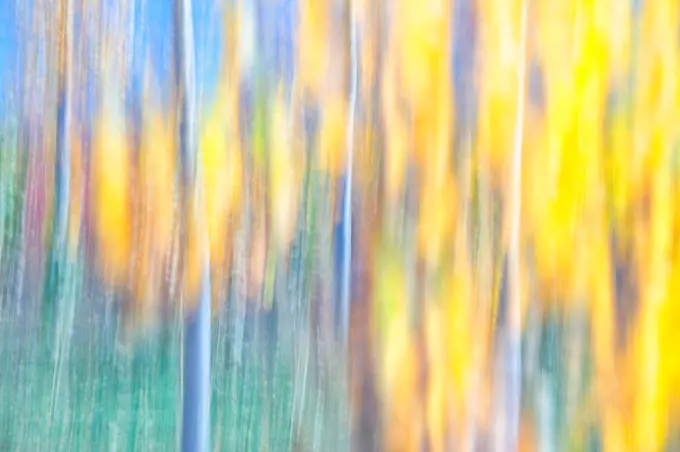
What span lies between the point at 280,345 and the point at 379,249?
0.15 m

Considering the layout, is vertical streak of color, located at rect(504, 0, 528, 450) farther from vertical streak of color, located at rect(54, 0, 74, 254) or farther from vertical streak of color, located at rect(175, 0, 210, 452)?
vertical streak of color, located at rect(54, 0, 74, 254)

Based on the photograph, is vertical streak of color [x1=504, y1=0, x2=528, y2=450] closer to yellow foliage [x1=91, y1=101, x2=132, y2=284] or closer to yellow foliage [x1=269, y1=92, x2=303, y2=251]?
yellow foliage [x1=269, y1=92, x2=303, y2=251]

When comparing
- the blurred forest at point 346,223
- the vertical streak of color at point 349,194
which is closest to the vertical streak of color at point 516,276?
the blurred forest at point 346,223

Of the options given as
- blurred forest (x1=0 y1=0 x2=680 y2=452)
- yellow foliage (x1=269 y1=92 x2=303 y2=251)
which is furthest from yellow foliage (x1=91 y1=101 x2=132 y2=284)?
yellow foliage (x1=269 y1=92 x2=303 y2=251)

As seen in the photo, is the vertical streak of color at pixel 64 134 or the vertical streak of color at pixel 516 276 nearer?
the vertical streak of color at pixel 64 134

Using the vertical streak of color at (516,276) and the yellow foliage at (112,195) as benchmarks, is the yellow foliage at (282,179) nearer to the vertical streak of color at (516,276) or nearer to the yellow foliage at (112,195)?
the yellow foliage at (112,195)

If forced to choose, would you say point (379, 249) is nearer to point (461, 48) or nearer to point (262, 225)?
point (262, 225)

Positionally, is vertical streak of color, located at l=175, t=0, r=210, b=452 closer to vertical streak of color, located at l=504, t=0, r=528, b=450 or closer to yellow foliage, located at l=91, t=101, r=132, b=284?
yellow foliage, located at l=91, t=101, r=132, b=284

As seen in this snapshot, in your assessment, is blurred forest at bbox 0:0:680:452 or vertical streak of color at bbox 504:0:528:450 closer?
blurred forest at bbox 0:0:680:452

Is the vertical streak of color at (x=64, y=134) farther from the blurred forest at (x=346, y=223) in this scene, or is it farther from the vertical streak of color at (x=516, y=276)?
the vertical streak of color at (x=516, y=276)

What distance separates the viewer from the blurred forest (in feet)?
2.74

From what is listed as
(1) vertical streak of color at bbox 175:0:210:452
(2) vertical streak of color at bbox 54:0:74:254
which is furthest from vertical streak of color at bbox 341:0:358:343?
(2) vertical streak of color at bbox 54:0:74:254

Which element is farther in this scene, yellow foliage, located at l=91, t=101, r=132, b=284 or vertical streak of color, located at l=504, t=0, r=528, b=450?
vertical streak of color, located at l=504, t=0, r=528, b=450

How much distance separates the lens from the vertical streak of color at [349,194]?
0.92 meters
